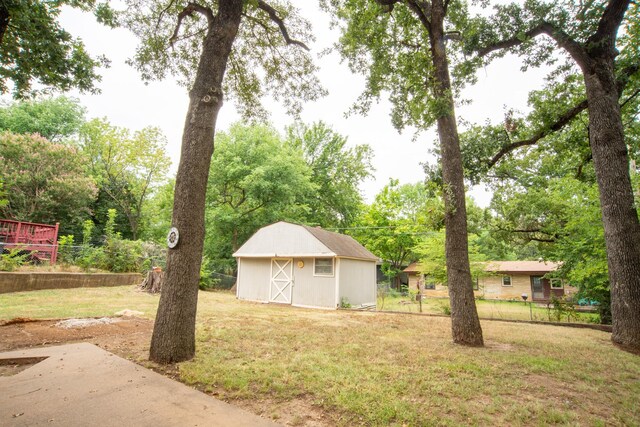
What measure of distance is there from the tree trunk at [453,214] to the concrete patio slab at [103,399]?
15.2 ft

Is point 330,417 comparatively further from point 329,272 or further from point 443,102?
point 329,272

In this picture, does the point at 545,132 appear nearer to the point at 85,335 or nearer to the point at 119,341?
the point at 119,341

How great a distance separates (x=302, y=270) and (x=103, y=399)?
12.0m

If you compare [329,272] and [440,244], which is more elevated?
[440,244]

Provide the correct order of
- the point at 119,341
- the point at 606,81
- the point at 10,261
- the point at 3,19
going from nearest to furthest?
1. the point at 3,19
2. the point at 119,341
3. the point at 606,81
4. the point at 10,261

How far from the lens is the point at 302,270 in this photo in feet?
48.3

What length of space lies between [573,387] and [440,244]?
1407 centimetres

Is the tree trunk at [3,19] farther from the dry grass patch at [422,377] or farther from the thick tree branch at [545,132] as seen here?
the thick tree branch at [545,132]

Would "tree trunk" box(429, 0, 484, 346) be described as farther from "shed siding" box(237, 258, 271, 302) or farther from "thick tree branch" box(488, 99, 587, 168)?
"shed siding" box(237, 258, 271, 302)

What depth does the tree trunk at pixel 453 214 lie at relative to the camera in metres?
5.82

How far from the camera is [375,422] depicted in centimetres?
253

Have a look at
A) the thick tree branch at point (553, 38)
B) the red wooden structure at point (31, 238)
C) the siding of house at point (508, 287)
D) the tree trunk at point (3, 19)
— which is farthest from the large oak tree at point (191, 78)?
the siding of house at point (508, 287)

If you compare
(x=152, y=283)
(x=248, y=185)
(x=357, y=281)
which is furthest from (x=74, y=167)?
(x=357, y=281)

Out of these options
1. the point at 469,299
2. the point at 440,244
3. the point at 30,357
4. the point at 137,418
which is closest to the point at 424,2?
the point at 469,299
